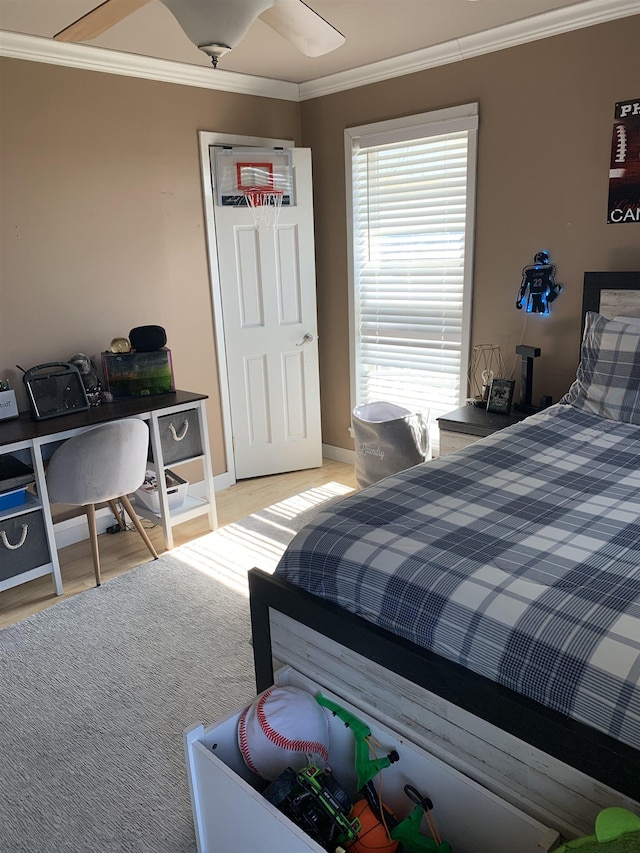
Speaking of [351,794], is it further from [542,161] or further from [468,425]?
[542,161]

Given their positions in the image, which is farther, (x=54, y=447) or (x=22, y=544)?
(x=54, y=447)

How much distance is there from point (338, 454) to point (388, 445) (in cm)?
116

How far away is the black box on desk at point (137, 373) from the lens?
332 centimetres

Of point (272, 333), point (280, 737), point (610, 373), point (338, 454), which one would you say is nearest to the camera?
point (280, 737)

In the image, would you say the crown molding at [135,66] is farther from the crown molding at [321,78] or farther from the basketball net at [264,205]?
the basketball net at [264,205]

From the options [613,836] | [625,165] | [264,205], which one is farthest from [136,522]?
[625,165]

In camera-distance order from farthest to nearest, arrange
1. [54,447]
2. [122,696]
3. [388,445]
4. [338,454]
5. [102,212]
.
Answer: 1. [338,454]
2. [388,445]
3. [102,212]
4. [54,447]
5. [122,696]

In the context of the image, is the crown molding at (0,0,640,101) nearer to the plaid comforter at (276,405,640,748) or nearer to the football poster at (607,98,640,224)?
the football poster at (607,98,640,224)

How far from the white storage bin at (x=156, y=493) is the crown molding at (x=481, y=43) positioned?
8.55ft

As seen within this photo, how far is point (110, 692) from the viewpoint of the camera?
232cm

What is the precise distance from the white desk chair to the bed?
4.22 ft

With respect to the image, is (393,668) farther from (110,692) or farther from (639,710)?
(110,692)

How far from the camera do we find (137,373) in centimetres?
338

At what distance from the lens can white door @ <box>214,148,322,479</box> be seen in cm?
403
